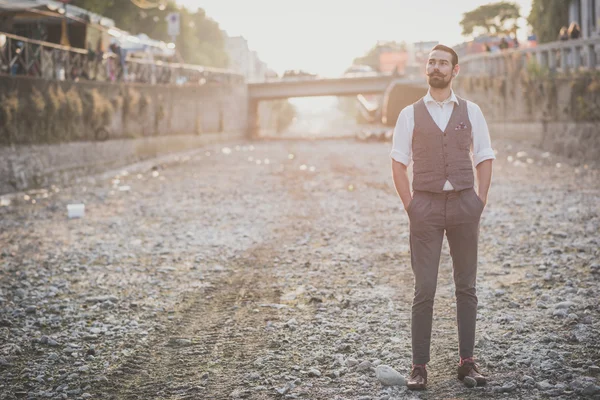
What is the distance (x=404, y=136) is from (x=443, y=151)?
322 millimetres

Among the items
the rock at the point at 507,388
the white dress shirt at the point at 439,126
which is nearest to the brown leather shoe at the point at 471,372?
the rock at the point at 507,388

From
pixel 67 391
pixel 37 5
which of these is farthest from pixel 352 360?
pixel 37 5

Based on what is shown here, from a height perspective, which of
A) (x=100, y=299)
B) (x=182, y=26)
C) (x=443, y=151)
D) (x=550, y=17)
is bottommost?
(x=100, y=299)

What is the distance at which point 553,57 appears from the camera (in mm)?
33094

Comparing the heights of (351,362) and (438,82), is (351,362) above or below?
below

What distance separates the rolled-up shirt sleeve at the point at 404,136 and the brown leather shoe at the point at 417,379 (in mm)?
1612

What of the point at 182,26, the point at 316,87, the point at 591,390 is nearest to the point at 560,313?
the point at 591,390

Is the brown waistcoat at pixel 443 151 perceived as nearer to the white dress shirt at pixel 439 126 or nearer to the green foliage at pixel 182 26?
the white dress shirt at pixel 439 126

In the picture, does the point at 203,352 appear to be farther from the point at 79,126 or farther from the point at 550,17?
the point at 550,17

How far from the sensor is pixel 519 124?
124 feet

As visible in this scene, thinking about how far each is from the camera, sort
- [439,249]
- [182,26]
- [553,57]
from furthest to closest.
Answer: [182,26], [553,57], [439,249]

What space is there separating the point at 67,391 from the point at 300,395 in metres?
1.95

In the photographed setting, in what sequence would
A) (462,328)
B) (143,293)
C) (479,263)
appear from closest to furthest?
(462,328) < (143,293) < (479,263)

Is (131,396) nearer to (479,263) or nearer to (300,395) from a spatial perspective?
(300,395)
